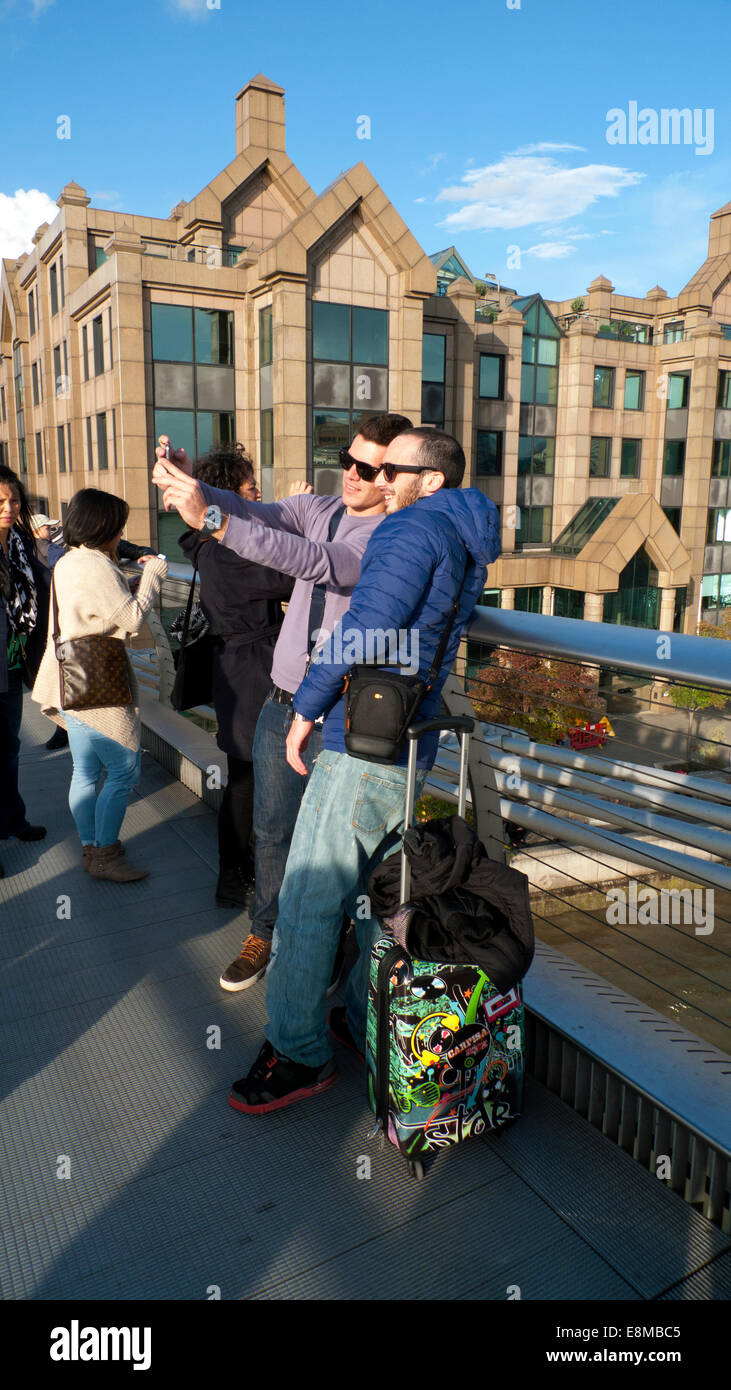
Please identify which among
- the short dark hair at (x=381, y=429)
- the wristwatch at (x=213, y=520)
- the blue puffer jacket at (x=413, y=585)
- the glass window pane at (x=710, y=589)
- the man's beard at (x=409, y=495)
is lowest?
the glass window pane at (x=710, y=589)

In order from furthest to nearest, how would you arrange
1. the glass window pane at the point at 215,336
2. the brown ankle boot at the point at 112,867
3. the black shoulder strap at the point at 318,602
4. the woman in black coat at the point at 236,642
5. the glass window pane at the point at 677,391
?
the glass window pane at the point at 677,391, the glass window pane at the point at 215,336, the brown ankle boot at the point at 112,867, the woman in black coat at the point at 236,642, the black shoulder strap at the point at 318,602

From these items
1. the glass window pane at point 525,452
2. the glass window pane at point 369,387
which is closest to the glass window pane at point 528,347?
the glass window pane at point 525,452

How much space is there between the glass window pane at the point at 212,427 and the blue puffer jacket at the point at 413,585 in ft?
86.3

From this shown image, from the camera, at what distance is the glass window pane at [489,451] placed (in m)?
35.6

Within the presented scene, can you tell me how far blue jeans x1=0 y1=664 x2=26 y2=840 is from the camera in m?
4.89

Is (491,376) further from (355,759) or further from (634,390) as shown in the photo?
(355,759)

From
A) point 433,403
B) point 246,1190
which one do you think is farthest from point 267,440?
point 246,1190

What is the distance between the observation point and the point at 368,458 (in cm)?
299

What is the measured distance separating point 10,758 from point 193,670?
141cm

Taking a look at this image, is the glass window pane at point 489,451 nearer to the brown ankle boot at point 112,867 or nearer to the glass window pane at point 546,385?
the glass window pane at point 546,385

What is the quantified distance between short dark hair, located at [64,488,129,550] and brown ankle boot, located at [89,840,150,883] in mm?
1437

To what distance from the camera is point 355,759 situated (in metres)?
2.65

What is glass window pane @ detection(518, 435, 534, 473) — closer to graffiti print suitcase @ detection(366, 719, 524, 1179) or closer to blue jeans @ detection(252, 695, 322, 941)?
blue jeans @ detection(252, 695, 322, 941)
